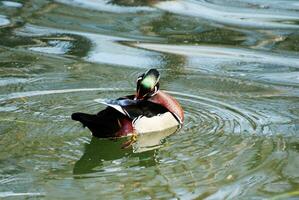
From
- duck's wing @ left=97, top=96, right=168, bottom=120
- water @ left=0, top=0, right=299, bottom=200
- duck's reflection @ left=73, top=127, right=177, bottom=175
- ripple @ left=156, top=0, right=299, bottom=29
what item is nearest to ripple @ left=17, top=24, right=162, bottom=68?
water @ left=0, top=0, right=299, bottom=200

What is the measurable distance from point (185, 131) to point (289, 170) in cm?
98

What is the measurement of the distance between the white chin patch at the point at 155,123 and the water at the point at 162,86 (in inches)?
4.8

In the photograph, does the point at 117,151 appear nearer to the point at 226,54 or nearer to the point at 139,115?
the point at 139,115

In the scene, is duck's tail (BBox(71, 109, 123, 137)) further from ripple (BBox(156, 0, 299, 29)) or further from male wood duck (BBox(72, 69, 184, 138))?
ripple (BBox(156, 0, 299, 29))

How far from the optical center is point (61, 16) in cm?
1004

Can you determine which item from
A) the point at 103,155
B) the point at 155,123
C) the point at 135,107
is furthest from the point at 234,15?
the point at 103,155

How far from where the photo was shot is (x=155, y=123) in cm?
612

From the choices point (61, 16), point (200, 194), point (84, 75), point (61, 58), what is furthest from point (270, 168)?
point (61, 16)

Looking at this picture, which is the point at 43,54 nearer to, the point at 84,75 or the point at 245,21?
the point at 84,75

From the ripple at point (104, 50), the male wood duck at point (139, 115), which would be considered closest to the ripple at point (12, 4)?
the ripple at point (104, 50)

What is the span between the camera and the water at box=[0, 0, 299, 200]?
5113mm

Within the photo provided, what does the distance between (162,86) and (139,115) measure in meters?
1.36

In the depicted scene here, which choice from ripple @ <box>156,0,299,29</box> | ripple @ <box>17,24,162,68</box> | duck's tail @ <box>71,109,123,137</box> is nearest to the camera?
duck's tail @ <box>71,109,123,137</box>

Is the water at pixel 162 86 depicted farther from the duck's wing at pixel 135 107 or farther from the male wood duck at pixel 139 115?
the duck's wing at pixel 135 107
